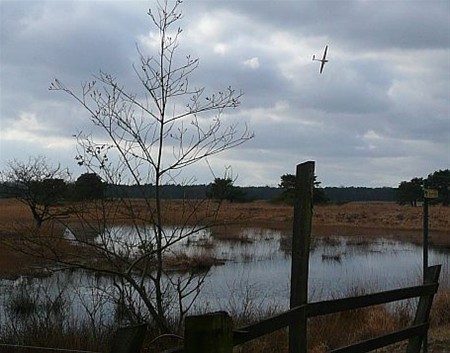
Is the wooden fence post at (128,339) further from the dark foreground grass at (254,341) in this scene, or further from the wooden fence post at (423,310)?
the wooden fence post at (423,310)

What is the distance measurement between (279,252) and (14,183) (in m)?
11.8

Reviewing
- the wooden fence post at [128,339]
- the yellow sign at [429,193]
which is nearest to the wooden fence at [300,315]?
the wooden fence post at [128,339]

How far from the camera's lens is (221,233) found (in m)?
40.0

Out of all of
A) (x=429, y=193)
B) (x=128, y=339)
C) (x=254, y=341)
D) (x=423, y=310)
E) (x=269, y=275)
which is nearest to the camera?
(x=128, y=339)

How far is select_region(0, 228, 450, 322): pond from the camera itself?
12.9 metres

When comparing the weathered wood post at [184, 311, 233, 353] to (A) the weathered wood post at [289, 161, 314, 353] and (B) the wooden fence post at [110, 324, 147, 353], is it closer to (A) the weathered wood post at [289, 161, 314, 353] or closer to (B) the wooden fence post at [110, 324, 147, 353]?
(B) the wooden fence post at [110, 324, 147, 353]

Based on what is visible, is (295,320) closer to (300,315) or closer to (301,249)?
(300,315)

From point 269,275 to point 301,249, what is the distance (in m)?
17.1

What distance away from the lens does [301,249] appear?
5.31 m

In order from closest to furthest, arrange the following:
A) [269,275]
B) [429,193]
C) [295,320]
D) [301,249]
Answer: [295,320], [301,249], [429,193], [269,275]

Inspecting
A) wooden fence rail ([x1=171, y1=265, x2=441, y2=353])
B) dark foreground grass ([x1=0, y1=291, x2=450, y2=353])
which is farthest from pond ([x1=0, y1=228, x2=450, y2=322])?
wooden fence rail ([x1=171, y1=265, x2=441, y2=353])

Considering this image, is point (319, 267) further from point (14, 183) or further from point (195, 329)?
point (195, 329)

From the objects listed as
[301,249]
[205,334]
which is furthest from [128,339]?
[301,249]

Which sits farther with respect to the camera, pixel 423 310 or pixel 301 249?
pixel 423 310
